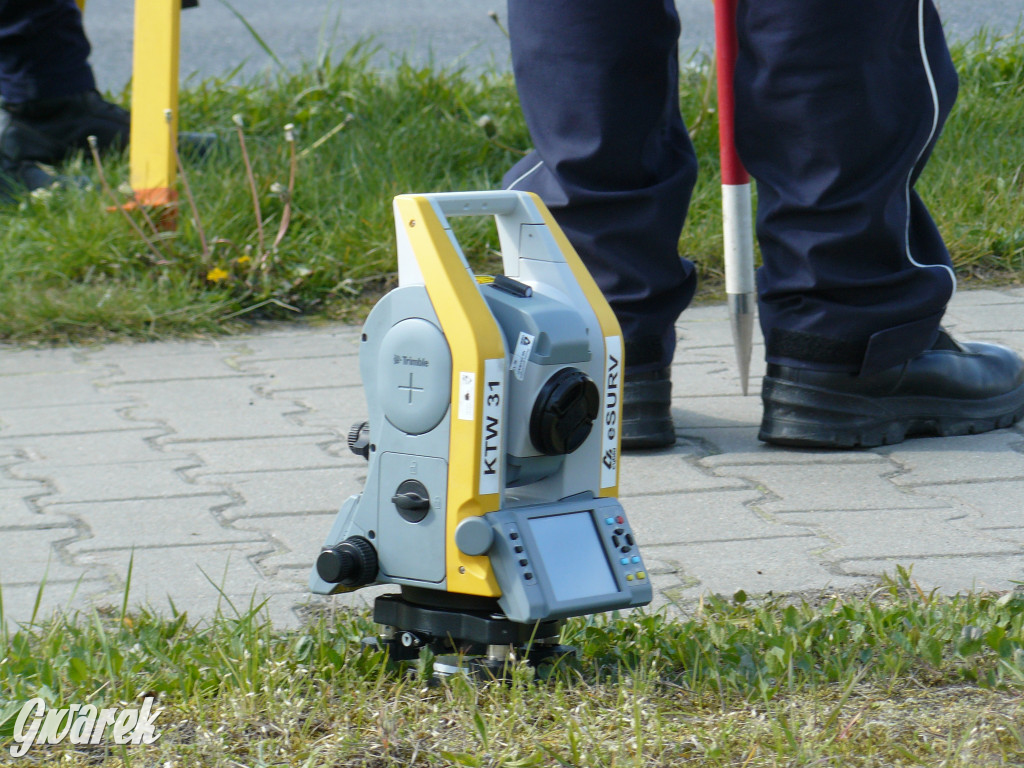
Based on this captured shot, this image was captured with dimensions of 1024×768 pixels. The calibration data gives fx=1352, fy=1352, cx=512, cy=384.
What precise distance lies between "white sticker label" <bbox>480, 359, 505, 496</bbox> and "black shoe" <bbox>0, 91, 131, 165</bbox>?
352 centimetres

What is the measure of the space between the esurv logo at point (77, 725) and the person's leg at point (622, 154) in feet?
4.32

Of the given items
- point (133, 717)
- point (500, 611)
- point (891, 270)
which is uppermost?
point (891, 270)

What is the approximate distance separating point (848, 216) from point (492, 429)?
1235 mm

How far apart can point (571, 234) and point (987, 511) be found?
0.93 meters

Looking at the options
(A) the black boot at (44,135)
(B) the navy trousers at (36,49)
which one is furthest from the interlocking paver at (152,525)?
(B) the navy trousers at (36,49)

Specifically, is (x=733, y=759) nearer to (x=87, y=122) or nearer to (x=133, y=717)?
(x=133, y=717)

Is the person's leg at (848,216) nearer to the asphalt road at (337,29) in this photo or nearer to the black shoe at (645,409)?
the black shoe at (645,409)

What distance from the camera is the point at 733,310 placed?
3018mm

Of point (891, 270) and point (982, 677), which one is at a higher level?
point (891, 270)

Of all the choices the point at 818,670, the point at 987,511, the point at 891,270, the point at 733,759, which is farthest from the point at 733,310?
the point at 733,759

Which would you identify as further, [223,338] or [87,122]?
[87,122]

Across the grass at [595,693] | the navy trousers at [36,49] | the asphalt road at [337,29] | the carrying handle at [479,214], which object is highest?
the asphalt road at [337,29]

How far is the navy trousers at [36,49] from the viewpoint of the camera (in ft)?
15.1

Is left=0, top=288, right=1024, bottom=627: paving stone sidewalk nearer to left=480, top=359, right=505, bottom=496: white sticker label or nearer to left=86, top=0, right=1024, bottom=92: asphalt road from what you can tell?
left=480, top=359, right=505, bottom=496: white sticker label
